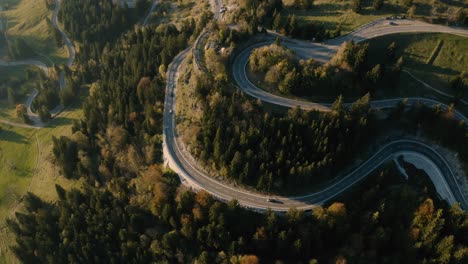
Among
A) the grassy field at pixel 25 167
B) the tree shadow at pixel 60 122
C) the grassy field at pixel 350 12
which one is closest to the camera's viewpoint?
the grassy field at pixel 350 12

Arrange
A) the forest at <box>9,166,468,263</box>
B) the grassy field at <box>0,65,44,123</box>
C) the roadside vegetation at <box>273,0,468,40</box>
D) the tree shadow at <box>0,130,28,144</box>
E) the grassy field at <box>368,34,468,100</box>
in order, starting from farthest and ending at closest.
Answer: the grassy field at <box>0,65,44,123</box> < the tree shadow at <box>0,130,28,144</box> < the roadside vegetation at <box>273,0,468,40</box> < the grassy field at <box>368,34,468,100</box> < the forest at <box>9,166,468,263</box>

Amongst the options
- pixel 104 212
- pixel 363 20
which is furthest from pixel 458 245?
pixel 104 212

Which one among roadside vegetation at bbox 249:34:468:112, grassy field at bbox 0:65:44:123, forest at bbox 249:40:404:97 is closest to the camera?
forest at bbox 249:40:404:97

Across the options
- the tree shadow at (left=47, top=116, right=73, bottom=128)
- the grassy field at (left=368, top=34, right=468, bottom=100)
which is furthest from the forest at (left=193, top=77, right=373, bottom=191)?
the tree shadow at (left=47, top=116, right=73, bottom=128)

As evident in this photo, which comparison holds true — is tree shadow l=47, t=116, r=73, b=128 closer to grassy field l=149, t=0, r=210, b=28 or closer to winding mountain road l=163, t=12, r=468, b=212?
winding mountain road l=163, t=12, r=468, b=212

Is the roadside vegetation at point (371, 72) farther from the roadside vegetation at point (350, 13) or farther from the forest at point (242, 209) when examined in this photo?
the roadside vegetation at point (350, 13)

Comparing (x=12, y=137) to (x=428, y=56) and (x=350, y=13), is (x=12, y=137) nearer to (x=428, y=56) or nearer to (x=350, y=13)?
(x=350, y=13)

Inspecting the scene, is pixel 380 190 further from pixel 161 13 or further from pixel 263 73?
pixel 161 13

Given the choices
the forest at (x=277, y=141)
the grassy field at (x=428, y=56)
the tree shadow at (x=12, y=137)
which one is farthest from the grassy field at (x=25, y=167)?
the grassy field at (x=428, y=56)
